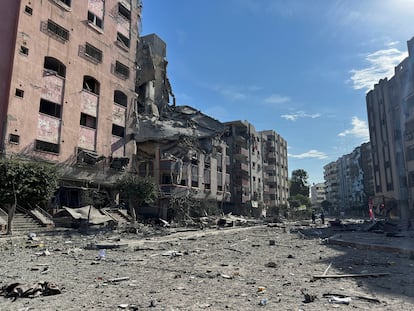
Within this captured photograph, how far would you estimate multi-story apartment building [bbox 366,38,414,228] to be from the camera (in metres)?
46.2

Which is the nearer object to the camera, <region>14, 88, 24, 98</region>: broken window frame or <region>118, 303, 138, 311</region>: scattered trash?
<region>118, 303, 138, 311</region>: scattered trash

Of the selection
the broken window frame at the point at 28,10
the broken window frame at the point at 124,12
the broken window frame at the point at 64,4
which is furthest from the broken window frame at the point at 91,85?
the broken window frame at the point at 124,12

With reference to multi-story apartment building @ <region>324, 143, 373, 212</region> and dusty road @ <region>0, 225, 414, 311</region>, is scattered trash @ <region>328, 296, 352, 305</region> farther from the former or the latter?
multi-story apartment building @ <region>324, 143, 373, 212</region>

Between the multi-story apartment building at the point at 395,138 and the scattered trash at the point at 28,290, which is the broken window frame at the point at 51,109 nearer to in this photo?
the scattered trash at the point at 28,290

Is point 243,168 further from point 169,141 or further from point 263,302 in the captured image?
point 263,302

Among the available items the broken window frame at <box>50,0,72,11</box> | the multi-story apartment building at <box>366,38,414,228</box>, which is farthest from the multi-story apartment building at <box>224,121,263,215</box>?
the broken window frame at <box>50,0,72,11</box>

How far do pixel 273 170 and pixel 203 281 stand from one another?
83.3 meters

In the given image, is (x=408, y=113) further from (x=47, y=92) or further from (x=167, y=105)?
(x=47, y=92)

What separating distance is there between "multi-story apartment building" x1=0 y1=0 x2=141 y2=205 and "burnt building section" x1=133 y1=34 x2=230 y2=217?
376 cm

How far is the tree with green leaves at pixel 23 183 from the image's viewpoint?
2006 centimetres

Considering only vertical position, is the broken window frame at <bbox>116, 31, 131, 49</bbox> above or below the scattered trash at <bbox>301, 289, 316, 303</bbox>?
above

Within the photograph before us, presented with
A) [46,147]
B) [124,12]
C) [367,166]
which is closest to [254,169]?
[367,166]

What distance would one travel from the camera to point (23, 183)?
68.3 ft

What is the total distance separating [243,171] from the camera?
226 ft
